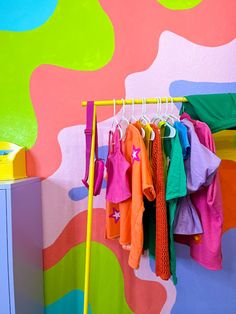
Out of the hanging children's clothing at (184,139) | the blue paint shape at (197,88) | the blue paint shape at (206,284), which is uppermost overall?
the blue paint shape at (197,88)

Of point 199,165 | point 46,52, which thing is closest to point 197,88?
point 199,165

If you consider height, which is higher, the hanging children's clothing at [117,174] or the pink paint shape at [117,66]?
the pink paint shape at [117,66]

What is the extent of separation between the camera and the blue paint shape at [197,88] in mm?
1289

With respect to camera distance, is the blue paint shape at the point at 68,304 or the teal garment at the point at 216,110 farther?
the blue paint shape at the point at 68,304

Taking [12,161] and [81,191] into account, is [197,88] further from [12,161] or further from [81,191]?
[12,161]

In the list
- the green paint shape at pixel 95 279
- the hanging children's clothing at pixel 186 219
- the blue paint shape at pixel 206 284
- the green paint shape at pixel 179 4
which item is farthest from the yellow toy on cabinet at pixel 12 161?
the green paint shape at pixel 179 4

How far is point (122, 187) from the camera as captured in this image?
37.6 inches

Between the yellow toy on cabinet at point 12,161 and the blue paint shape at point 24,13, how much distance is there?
0.65 metres

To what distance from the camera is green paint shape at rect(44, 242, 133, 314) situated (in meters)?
1.33

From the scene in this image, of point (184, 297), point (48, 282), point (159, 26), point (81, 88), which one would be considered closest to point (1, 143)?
point (81, 88)

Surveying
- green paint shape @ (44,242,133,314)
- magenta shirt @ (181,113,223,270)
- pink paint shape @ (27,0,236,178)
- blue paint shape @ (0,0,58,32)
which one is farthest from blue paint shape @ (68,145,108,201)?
blue paint shape @ (0,0,58,32)

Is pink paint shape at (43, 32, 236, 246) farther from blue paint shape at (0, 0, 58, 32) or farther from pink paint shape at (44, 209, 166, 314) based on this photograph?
blue paint shape at (0, 0, 58, 32)

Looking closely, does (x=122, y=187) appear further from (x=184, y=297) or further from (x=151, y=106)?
(x=184, y=297)

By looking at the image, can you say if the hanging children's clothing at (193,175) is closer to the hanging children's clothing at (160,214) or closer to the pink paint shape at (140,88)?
the hanging children's clothing at (160,214)
